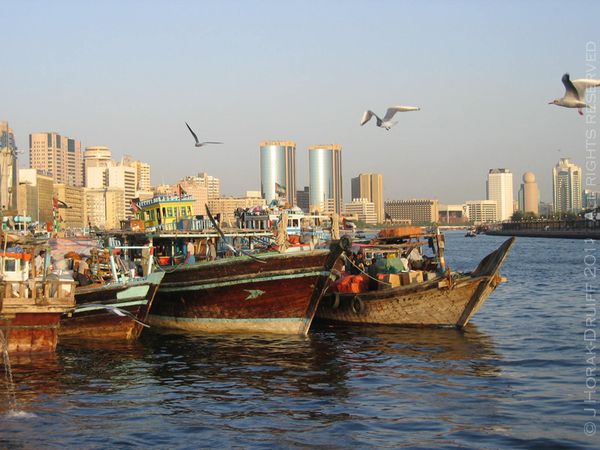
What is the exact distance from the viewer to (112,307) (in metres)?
23.1

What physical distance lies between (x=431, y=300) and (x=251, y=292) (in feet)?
19.9

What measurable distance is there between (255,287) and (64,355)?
6.11 metres

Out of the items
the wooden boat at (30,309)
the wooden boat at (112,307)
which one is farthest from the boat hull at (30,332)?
the wooden boat at (112,307)

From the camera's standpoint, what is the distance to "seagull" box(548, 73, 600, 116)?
19.5 m

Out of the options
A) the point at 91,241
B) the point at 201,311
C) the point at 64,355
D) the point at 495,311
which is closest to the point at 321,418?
the point at 64,355

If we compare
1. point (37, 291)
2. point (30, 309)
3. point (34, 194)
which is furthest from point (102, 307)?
point (34, 194)

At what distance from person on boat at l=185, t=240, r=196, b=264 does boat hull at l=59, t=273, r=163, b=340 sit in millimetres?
3564

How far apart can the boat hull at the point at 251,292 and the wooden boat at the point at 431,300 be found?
2.88 meters

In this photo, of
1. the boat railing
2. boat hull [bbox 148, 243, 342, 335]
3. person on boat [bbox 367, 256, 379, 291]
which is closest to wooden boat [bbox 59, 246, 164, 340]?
boat hull [bbox 148, 243, 342, 335]

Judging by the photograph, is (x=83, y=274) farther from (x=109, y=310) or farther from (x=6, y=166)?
(x=6, y=166)

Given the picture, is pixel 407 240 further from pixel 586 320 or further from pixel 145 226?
pixel 145 226

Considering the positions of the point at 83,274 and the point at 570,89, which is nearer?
→ the point at 570,89

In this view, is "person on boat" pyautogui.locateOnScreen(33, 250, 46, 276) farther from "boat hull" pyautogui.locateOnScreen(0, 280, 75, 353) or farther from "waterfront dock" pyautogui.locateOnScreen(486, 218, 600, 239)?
"waterfront dock" pyautogui.locateOnScreen(486, 218, 600, 239)

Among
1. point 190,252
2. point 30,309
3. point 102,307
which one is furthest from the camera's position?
point 190,252
